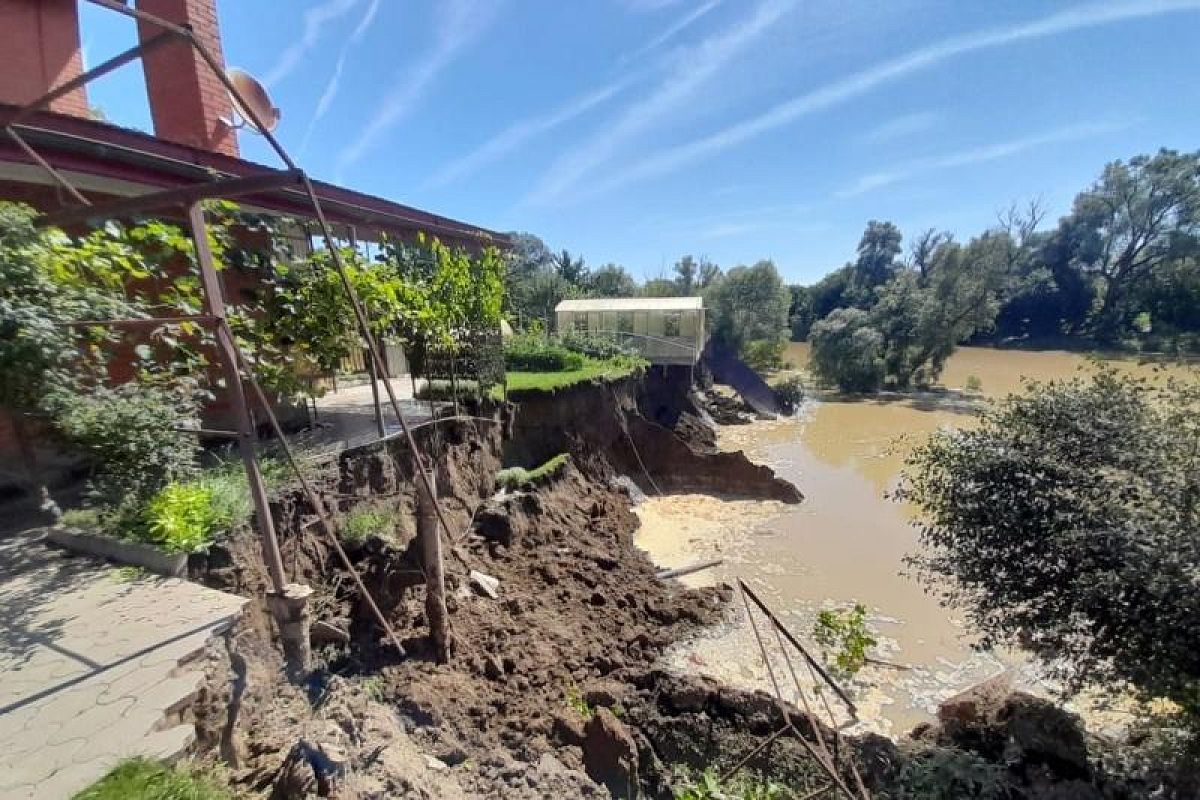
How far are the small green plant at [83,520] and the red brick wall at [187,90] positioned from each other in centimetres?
513

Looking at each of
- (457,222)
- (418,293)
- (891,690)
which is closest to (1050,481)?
→ (891,690)

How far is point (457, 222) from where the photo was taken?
9.74 meters

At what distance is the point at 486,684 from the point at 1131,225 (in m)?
52.4

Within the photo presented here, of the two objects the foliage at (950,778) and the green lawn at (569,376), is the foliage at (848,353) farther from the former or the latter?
the foliage at (950,778)

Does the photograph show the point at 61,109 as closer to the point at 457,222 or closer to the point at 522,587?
the point at 457,222

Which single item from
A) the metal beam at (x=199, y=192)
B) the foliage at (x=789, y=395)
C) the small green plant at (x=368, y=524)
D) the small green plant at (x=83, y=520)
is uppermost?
the metal beam at (x=199, y=192)

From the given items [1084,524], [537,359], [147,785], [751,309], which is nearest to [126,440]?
[147,785]

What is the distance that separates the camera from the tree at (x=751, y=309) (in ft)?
98.0

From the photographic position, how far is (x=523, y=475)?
10.1 metres

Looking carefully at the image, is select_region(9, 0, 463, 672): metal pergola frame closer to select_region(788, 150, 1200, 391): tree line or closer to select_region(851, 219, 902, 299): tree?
select_region(788, 150, 1200, 391): tree line

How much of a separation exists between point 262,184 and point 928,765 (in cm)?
719

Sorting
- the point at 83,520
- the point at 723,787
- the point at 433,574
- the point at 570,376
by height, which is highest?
the point at 570,376

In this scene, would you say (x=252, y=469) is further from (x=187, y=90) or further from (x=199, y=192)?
(x=187, y=90)

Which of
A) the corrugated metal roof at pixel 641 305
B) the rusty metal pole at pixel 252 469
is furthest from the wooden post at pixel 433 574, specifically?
the corrugated metal roof at pixel 641 305
